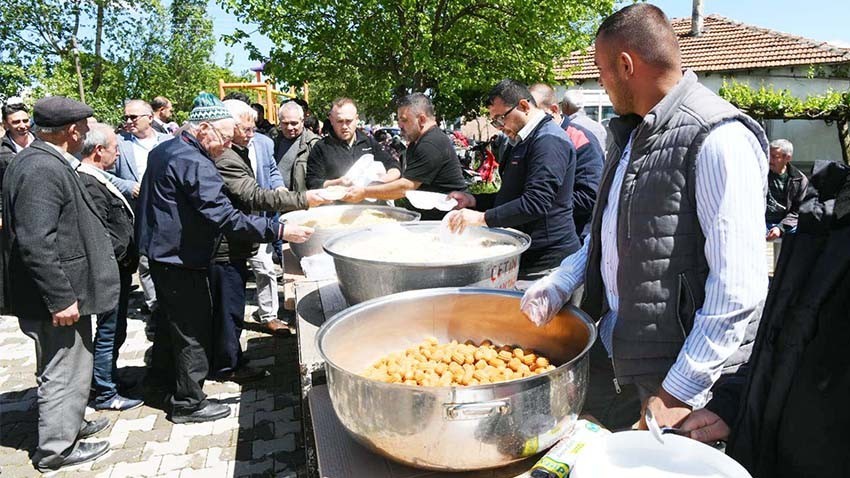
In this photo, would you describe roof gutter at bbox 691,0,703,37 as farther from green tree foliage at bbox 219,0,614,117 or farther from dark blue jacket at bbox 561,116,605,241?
dark blue jacket at bbox 561,116,605,241

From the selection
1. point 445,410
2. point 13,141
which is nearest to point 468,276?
point 445,410

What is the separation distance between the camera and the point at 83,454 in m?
3.14

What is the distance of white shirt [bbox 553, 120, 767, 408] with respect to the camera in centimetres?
127

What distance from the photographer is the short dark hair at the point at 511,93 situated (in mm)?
2982

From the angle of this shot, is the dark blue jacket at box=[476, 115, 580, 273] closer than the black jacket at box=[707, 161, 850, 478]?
No

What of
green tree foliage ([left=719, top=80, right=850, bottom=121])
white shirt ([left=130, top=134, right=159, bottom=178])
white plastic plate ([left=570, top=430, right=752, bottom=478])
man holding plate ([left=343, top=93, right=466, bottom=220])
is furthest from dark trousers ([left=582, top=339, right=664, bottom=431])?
green tree foliage ([left=719, top=80, right=850, bottom=121])

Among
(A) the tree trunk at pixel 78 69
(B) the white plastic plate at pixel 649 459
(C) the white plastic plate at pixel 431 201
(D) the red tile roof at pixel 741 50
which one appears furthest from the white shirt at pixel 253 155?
(A) the tree trunk at pixel 78 69

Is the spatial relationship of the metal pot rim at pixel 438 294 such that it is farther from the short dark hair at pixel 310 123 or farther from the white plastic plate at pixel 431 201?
the short dark hair at pixel 310 123

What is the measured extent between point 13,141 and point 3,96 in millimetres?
13826

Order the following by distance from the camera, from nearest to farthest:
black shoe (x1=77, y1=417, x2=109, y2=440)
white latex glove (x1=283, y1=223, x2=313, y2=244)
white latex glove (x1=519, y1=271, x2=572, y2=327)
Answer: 1. white latex glove (x1=519, y1=271, x2=572, y2=327)
2. white latex glove (x1=283, y1=223, x2=313, y2=244)
3. black shoe (x1=77, y1=417, x2=109, y2=440)

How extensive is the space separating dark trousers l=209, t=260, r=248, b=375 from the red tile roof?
1293 centimetres

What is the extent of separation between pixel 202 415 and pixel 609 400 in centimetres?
280

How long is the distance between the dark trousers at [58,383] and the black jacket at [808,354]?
126 inches

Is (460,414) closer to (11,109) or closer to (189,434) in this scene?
(189,434)
